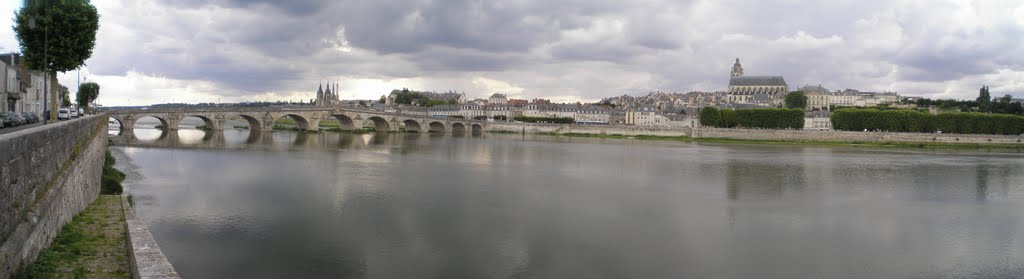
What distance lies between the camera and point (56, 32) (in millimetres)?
21500

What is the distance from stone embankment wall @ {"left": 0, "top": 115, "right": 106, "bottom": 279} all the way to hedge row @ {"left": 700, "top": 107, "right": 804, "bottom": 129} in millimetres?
78312

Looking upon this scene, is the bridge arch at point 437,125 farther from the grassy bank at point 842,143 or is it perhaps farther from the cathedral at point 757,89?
the cathedral at point 757,89

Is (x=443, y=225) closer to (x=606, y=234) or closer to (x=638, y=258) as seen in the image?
(x=606, y=234)

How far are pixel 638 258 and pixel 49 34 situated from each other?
1951cm

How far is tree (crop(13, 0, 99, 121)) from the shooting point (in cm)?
2141

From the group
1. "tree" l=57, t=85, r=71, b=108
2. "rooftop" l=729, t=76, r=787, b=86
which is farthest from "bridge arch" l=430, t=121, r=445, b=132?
"rooftop" l=729, t=76, r=787, b=86

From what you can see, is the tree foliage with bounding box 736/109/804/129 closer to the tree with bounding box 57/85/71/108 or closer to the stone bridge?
the stone bridge

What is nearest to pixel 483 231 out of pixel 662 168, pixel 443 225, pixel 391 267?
pixel 443 225

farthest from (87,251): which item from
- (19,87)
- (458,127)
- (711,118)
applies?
(711,118)

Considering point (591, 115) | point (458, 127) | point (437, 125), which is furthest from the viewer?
point (591, 115)

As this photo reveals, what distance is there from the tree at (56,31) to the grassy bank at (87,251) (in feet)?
42.2

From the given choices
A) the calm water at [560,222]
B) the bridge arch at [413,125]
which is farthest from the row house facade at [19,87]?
the bridge arch at [413,125]

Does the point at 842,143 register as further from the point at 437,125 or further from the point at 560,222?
the point at 560,222

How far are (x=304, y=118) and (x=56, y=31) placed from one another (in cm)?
4302
